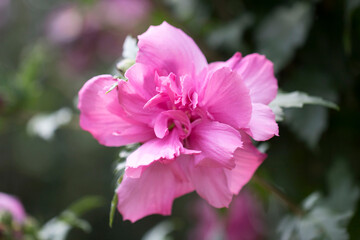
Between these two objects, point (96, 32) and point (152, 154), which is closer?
point (152, 154)

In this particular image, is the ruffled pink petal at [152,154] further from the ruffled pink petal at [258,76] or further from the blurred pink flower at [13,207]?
the blurred pink flower at [13,207]

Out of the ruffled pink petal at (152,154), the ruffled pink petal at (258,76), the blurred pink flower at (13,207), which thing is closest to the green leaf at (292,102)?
the ruffled pink petal at (258,76)

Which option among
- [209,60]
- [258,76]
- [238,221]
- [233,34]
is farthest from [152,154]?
[238,221]

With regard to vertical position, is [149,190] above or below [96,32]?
above

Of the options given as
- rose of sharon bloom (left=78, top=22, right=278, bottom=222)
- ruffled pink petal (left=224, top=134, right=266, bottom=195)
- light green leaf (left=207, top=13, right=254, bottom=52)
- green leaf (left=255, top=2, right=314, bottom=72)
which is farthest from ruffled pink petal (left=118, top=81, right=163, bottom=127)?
light green leaf (left=207, top=13, right=254, bottom=52)

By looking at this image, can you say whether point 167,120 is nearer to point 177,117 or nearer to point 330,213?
point 177,117

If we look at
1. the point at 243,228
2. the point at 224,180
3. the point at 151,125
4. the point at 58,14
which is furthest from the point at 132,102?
the point at 58,14

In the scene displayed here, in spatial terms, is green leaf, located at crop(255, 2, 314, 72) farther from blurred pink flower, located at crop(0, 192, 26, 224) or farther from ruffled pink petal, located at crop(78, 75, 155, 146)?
blurred pink flower, located at crop(0, 192, 26, 224)
